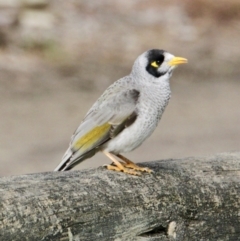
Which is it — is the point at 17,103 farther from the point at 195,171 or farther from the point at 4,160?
the point at 195,171

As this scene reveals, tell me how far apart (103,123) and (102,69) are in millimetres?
8275

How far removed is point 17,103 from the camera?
1098 cm

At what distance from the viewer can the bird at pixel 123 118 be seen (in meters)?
4.32

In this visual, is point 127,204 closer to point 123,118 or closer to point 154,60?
point 123,118

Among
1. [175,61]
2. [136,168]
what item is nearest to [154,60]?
[175,61]

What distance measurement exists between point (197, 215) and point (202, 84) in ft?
29.6

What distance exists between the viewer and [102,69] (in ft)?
41.2

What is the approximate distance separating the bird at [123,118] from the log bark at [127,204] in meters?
0.48

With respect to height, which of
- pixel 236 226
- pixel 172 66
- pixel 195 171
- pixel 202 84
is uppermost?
pixel 202 84

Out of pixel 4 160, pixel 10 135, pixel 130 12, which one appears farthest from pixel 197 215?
pixel 130 12

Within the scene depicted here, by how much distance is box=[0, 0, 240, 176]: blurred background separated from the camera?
31.8 feet

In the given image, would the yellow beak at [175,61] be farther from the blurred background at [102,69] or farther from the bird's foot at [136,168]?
the blurred background at [102,69]

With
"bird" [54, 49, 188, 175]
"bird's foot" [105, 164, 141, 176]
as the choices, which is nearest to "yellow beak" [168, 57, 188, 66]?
"bird" [54, 49, 188, 175]

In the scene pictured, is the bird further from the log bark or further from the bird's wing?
the log bark
